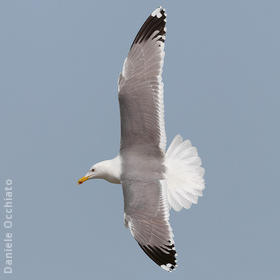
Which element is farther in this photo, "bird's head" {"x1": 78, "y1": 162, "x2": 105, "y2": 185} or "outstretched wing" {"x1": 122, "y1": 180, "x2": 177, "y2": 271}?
"bird's head" {"x1": 78, "y1": 162, "x2": 105, "y2": 185}

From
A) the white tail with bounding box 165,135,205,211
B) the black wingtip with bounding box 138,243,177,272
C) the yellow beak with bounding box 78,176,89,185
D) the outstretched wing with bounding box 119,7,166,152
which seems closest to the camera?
the black wingtip with bounding box 138,243,177,272

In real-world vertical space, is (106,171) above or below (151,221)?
above

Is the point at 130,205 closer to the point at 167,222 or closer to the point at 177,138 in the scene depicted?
the point at 167,222

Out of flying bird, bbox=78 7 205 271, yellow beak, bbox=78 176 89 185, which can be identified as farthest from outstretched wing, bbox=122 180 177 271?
yellow beak, bbox=78 176 89 185

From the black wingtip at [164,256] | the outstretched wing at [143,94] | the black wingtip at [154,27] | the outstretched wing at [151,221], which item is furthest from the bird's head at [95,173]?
the black wingtip at [154,27]

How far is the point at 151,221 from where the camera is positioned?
561cm

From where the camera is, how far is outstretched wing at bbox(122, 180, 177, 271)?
18.2 ft

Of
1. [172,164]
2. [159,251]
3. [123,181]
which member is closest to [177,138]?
[172,164]

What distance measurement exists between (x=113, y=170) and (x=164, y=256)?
3.17ft

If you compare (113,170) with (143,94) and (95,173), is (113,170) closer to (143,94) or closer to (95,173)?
(95,173)

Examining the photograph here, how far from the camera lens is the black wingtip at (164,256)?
553 centimetres

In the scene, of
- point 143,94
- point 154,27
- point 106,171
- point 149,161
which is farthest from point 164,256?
point 154,27

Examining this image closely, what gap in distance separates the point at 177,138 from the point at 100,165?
749mm

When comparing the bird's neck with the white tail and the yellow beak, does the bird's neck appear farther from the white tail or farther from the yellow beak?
Answer: the white tail
